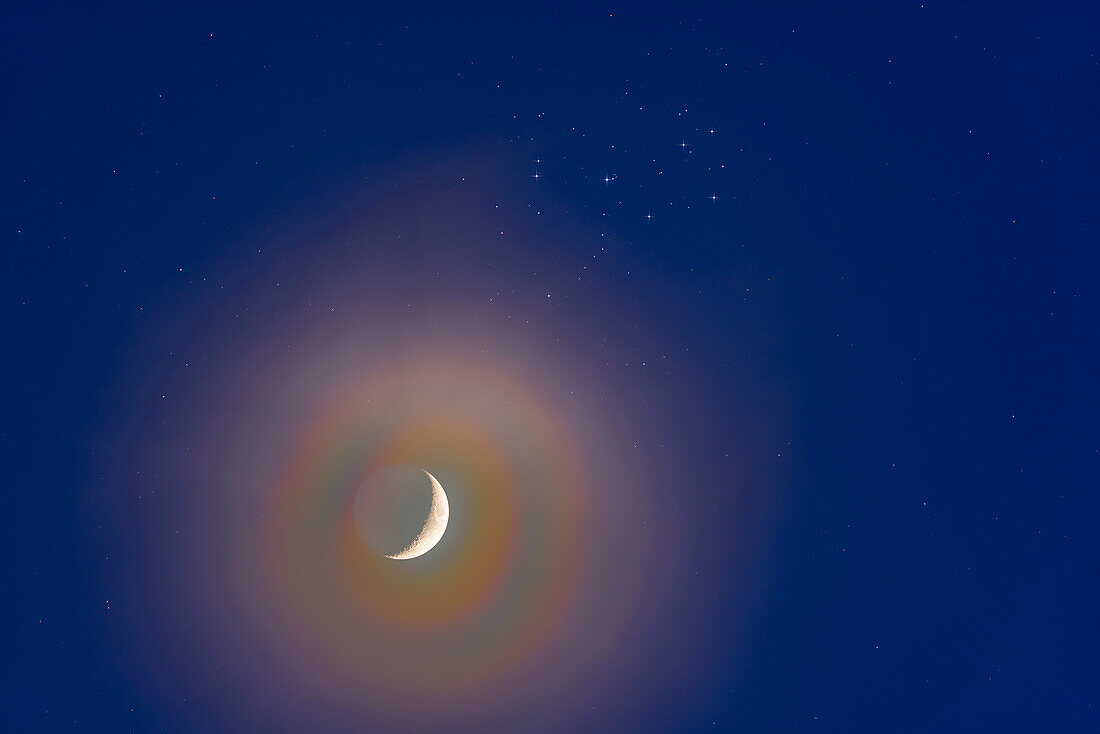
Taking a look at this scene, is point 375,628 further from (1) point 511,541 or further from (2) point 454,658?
(1) point 511,541

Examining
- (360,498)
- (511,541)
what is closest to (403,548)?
(360,498)

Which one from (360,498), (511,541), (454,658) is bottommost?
(454,658)

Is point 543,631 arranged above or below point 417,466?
below

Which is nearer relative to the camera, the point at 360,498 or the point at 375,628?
the point at 360,498

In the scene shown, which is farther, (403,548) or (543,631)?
(543,631)

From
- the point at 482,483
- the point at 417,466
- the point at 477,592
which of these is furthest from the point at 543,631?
the point at 417,466

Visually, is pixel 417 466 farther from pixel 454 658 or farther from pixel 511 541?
pixel 454 658
